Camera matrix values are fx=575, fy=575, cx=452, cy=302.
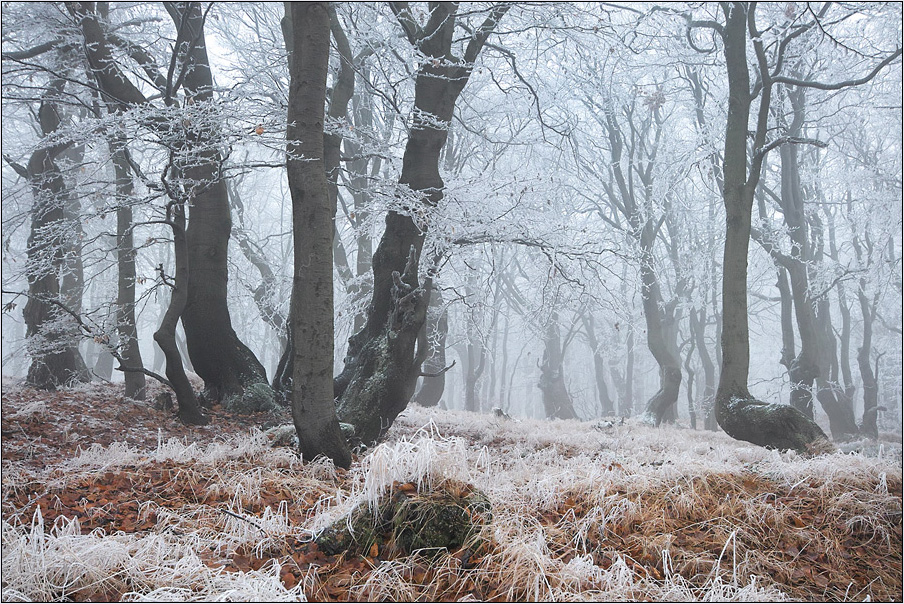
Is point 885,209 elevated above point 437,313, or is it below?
above

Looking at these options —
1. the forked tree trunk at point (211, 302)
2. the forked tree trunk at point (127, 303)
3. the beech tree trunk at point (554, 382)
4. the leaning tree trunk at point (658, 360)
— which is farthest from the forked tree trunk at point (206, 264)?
the beech tree trunk at point (554, 382)

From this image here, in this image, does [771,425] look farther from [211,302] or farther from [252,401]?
[211,302]

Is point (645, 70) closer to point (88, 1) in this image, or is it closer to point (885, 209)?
point (885, 209)

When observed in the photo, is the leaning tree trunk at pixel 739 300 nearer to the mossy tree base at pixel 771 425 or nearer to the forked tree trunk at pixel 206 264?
the mossy tree base at pixel 771 425

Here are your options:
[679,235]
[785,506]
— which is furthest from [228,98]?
[679,235]

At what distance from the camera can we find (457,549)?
2662 millimetres

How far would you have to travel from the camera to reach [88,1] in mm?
6766

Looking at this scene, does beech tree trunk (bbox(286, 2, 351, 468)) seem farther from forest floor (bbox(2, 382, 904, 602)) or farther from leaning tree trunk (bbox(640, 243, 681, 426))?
leaning tree trunk (bbox(640, 243, 681, 426))


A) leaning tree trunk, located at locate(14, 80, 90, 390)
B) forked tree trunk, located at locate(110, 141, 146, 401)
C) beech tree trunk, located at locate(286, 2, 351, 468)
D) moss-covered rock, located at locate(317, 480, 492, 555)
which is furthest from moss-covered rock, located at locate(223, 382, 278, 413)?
moss-covered rock, located at locate(317, 480, 492, 555)

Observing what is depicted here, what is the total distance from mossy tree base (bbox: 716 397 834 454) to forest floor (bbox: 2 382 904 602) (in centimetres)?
197

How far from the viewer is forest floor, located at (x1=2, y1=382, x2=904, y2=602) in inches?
95.4

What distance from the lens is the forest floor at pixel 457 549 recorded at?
2.42 meters

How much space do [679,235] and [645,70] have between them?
5321 millimetres

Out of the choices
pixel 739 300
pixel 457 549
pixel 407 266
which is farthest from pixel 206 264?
pixel 739 300
